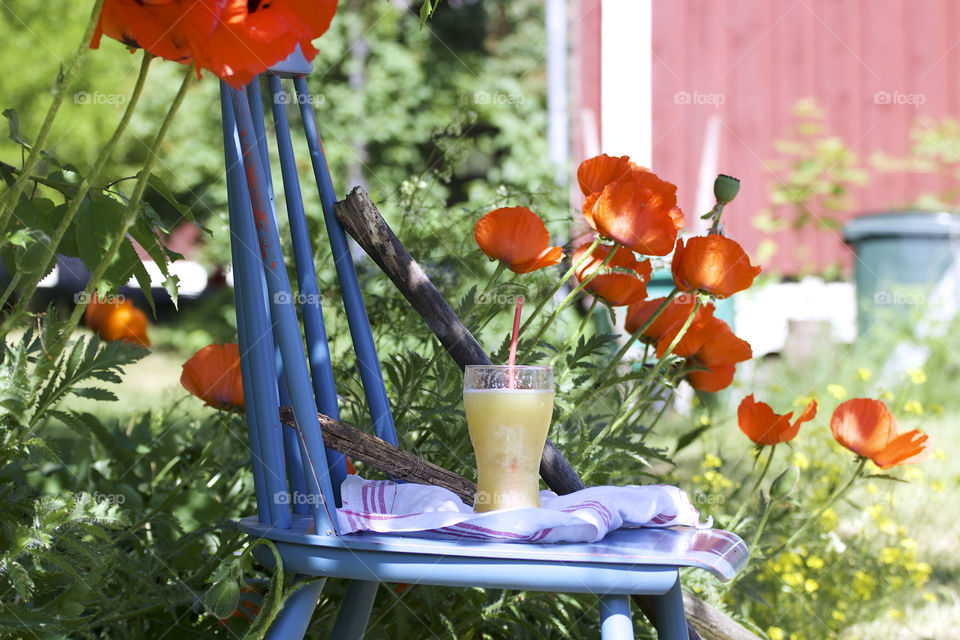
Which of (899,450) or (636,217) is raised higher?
(636,217)

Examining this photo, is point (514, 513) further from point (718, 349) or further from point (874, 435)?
point (874, 435)

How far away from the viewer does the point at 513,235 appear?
3.44ft

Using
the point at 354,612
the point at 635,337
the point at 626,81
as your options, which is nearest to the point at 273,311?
the point at 354,612

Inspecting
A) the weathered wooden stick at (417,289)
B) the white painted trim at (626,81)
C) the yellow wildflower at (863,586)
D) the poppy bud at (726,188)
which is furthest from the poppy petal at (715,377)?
the white painted trim at (626,81)

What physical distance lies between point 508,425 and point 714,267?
11.4 inches

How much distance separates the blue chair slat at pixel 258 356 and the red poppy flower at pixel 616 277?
386mm

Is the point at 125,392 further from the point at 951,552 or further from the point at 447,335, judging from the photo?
the point at 447,335

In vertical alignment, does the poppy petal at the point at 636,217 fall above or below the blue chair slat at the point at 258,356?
above

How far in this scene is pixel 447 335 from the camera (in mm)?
1018

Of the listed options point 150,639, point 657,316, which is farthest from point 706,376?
point 150,639

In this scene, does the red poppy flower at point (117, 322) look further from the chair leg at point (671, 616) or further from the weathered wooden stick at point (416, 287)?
the chair leg at point (671, 616)

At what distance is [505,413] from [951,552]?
220cm

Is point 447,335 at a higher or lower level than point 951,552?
higher

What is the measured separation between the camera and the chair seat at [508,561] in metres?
0.78
